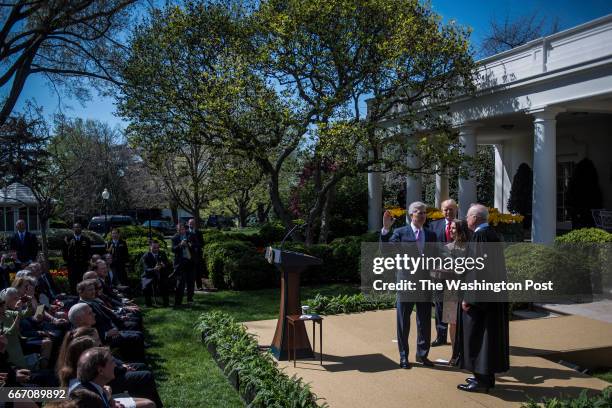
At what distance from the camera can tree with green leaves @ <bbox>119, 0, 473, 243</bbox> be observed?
→ 14.0 m

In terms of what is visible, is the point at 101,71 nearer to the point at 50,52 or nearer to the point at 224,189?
the point at 50,52

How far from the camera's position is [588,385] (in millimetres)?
5844

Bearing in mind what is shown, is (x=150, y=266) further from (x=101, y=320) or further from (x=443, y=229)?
(x=443, y=229)

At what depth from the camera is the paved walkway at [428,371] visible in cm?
550

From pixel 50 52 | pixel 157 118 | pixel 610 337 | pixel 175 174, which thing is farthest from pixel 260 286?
pixel 175 174

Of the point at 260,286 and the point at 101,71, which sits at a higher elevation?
the point at 101,71

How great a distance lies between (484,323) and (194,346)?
15.4 feet

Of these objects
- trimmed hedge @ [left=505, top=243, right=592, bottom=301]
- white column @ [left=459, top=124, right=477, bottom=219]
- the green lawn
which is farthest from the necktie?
white column @ [left=459, top=124, right=477, bottom=219]

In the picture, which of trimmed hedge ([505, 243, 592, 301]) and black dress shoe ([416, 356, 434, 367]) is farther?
trimmed hedge ([505, 243, 592, 301])

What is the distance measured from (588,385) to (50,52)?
17.4 metres

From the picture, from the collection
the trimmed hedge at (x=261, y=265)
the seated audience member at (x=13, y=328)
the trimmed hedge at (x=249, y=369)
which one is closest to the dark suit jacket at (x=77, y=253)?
the trimmed hedge at (x=261, y=265)

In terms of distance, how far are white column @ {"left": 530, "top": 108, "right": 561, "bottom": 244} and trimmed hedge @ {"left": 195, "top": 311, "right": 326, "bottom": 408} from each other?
9.03 m

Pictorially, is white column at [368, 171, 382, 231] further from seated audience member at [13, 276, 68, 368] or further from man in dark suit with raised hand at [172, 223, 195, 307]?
seated audience member at [13, 276, 68, 368]

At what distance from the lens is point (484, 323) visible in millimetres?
5664
